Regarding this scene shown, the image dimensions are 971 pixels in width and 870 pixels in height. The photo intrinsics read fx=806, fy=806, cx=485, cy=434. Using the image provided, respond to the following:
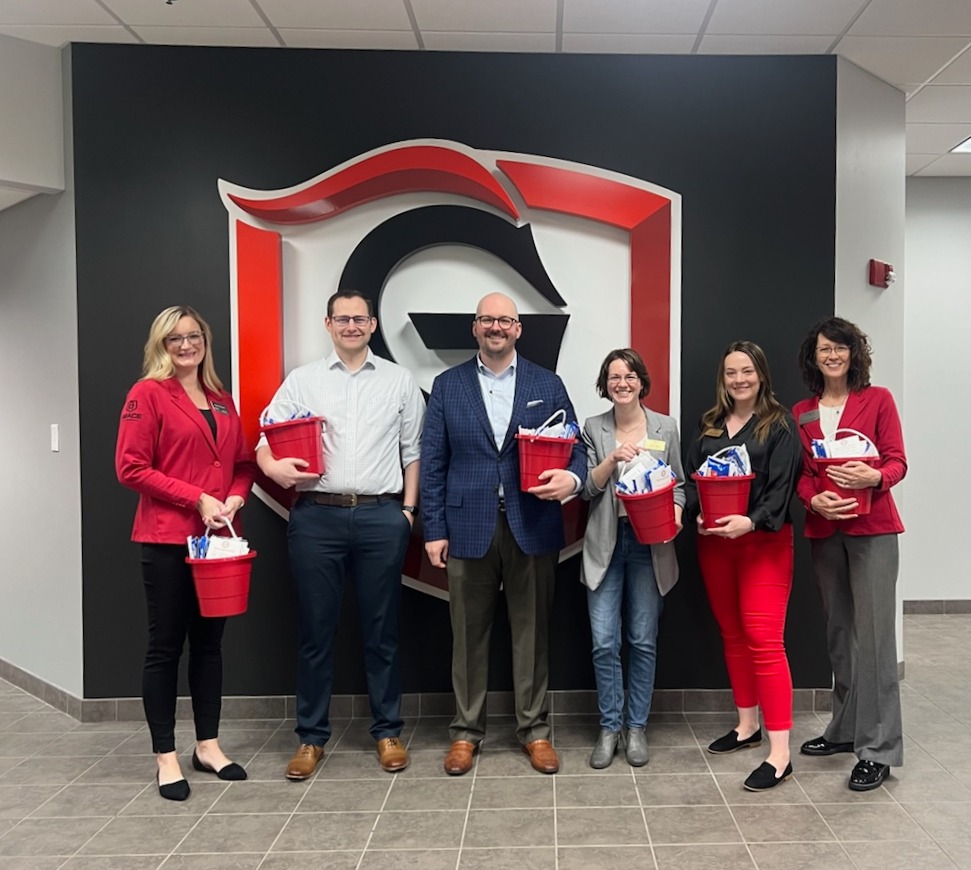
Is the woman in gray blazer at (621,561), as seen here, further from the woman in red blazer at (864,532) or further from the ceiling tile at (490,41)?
the ceiling tile at (490,41)

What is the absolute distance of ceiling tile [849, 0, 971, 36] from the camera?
3.31 metres

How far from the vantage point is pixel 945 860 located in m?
2.47

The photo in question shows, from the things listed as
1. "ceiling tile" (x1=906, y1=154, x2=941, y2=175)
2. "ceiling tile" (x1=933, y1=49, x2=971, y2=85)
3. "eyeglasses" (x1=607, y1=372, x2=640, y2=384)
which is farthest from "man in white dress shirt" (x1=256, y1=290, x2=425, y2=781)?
"ceiling tile" (x1=906, y1=154, x2=941, y2=175)

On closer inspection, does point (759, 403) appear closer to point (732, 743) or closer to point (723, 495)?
point (723, 495)

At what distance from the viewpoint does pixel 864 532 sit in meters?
2.92

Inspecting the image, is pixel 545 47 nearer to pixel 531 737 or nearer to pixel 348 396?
pixel 348 396

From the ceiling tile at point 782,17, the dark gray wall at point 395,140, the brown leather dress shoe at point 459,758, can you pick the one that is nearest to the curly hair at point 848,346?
the dark gray wall at point 395,140

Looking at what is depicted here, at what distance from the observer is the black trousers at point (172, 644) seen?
2.93 metres

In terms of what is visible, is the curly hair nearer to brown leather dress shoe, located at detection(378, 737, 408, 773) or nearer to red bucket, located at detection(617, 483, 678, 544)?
red bucket, located at detection(617, 483, 678, 544)

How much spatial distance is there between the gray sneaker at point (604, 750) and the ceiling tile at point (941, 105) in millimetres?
3598

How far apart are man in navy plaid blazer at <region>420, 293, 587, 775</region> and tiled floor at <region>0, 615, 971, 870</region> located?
0.25 meters

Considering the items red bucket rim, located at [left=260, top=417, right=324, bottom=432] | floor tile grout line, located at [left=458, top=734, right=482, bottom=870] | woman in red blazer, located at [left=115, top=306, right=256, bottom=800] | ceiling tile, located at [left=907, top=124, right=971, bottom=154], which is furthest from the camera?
ceiling tile, located at [left=907, top=124, right=971, bottom=154]

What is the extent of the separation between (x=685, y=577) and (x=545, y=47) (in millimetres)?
2499

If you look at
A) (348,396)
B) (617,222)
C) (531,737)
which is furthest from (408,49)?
(531,737)
